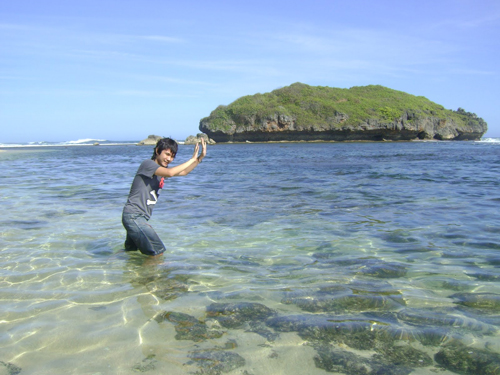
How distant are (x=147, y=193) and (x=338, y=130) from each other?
79.9m

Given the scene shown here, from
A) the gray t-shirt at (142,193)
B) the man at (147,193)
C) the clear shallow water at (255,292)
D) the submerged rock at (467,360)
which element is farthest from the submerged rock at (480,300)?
the gray t-shirt at (142,193)

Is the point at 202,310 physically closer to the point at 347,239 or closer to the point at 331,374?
the point at 331,374

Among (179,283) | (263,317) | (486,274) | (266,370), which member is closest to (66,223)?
(179,283)

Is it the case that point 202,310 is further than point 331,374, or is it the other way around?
point 202,310

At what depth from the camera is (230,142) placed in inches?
3472

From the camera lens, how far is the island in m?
82.1

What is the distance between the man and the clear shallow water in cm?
32

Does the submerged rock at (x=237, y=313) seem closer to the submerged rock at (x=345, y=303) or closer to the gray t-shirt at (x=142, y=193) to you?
the submerged rock at (x=345, y=303)

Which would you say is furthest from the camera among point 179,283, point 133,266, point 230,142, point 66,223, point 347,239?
point 230,142

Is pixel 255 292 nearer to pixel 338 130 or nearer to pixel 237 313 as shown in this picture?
pixel 237 313

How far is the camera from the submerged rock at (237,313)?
3805 millimetres

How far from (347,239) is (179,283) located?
332 cm

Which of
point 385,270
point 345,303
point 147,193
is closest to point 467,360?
point 345,303

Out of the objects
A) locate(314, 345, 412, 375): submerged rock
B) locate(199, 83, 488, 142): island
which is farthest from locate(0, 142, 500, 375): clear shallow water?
locate(199, 83, 488, 142): island
